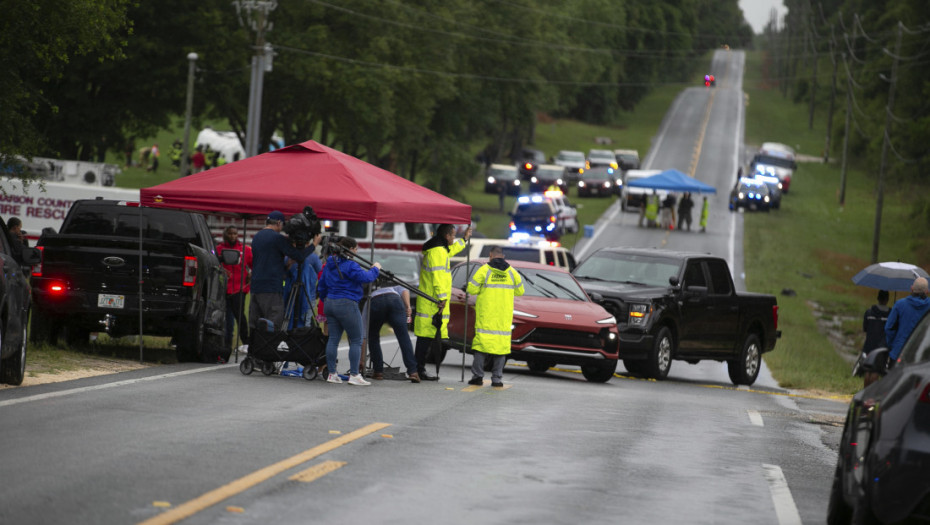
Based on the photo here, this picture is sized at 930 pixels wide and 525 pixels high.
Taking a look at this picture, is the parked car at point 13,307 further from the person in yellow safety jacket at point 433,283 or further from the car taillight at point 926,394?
the car taillight at point 926,394

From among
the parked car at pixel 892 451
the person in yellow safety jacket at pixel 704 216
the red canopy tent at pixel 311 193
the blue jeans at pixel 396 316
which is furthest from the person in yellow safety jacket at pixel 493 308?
the person in yellow safety jacket at pixel 704 216

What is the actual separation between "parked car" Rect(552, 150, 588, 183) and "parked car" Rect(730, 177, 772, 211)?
11.3 metres

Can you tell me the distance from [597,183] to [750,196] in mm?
9157

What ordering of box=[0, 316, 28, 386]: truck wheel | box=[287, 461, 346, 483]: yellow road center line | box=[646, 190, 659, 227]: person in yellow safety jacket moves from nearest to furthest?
box=[287, 461, 346, 483]: yellow road center line → box=[0, 316, 28, 386]: truck wheel → box=[646, 190, 659, 227]: person in yellow safety jacket

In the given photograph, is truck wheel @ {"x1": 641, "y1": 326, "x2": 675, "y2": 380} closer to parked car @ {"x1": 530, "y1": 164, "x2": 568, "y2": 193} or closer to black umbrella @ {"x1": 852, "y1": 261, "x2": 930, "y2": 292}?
black umbrella @ {"x1": 852, "y1": 261, "x2": 930, "y2": 292}

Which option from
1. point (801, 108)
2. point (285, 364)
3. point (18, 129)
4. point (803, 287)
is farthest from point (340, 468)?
point (801, 108)

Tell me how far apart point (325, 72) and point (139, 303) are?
35.4 meters

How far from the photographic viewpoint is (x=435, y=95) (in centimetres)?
6356

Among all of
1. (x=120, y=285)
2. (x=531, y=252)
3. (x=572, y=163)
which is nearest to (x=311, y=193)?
(x=120, y=285)

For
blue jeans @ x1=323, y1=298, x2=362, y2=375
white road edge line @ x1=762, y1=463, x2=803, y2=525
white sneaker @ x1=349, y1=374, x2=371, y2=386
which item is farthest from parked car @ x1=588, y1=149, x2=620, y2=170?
white road edge line @ x1=762, y1=463, x2=803, y2=525

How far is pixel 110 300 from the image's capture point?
17188mm

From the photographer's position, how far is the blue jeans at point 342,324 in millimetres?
15930

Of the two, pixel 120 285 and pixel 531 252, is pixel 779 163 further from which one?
pixel 120 285

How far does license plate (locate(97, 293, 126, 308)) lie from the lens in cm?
1717
